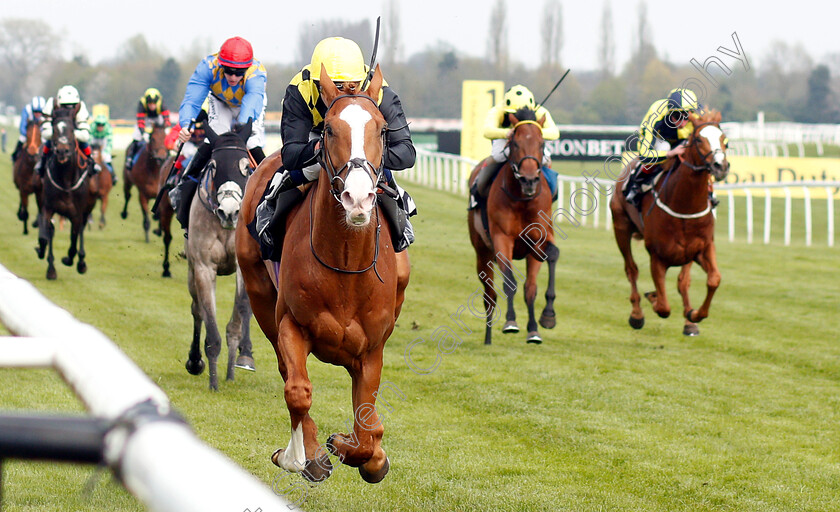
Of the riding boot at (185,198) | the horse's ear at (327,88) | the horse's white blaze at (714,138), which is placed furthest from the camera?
the horse's white blaze at (714,138)

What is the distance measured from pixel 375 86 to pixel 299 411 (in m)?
1.34

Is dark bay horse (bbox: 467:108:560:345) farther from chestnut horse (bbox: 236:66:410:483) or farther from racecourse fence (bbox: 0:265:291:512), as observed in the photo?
racecourse fence (bbox: 0:265:291:512)

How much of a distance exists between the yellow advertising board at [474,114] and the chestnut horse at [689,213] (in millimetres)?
16028

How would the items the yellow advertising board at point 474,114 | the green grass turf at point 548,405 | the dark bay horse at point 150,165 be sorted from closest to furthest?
the green grass turf at point 548,405 < the dark bay horse at point 150,165 < the yellow advertising board at point 474,114

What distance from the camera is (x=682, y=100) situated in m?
8.53

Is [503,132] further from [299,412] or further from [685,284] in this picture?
[299,412]

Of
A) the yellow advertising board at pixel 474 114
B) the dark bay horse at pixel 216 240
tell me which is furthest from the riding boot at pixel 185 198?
the yellow advertising board at pixel 474 114

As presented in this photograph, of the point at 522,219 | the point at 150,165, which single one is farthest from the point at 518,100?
the point at 150,165

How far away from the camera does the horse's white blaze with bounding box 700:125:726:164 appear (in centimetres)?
772

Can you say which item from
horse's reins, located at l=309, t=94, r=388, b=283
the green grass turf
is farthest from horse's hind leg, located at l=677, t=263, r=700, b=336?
horse's reins, located at l=309, t=94, r=388, b=283

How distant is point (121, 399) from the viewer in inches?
44.8

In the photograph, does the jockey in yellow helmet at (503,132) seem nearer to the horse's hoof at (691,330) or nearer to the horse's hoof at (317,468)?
the horse's hoof at (691,330)

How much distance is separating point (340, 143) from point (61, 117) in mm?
8466

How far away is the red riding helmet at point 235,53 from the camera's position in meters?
6.79
